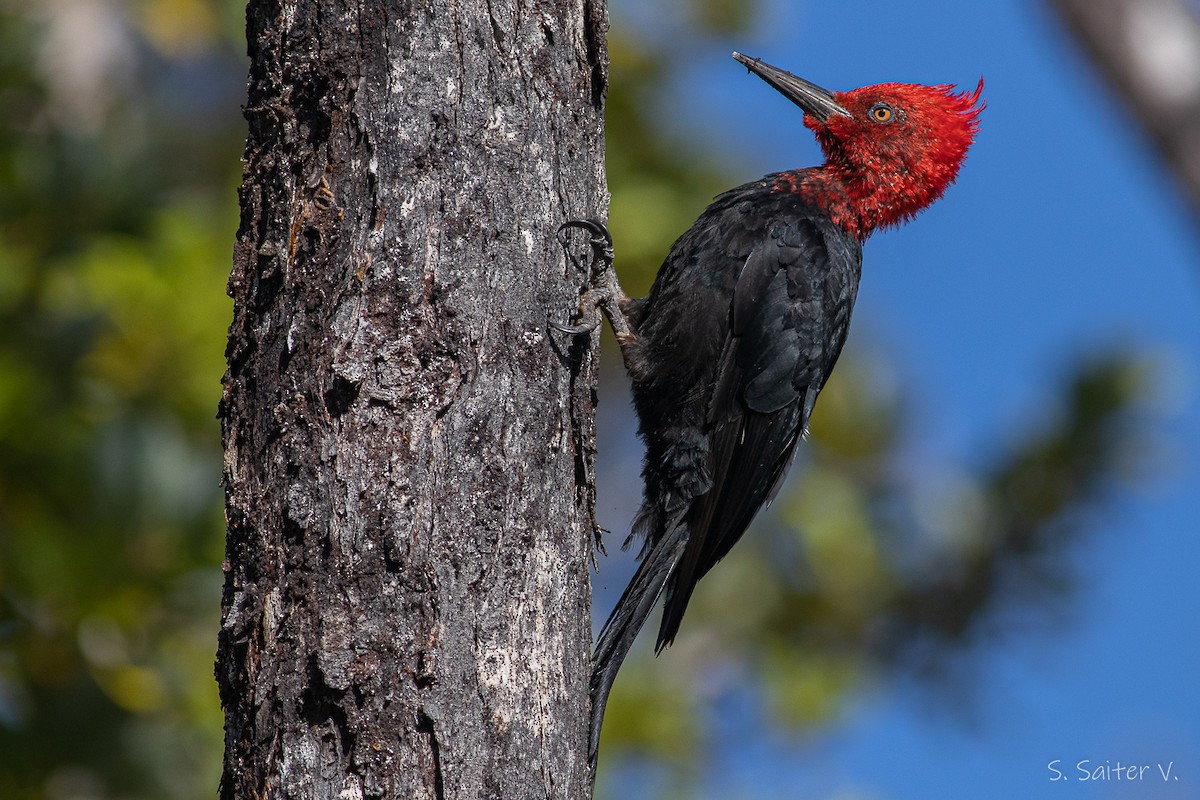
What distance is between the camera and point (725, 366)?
3646mm

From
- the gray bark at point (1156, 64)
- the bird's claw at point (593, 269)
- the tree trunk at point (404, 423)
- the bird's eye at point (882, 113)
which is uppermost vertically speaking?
the gray bark at point (1156, 64)

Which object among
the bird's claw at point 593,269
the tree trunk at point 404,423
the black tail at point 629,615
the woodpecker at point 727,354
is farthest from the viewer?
the woodpecker at point 727,354

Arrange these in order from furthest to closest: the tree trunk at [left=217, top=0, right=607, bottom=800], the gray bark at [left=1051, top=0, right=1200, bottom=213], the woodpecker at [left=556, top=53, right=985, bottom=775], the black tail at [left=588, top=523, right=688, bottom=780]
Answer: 1. the gray bark at [left=1051, top=0, right=1200, bottom=213]
2. the woodpecker at [left=556, top=53, right=985, bottom=775]
3. the black tail at [left=588, top=523, right=688, bottom=780]
4. the tree trunk at [left=217, top=0, right=607, bottom=800]

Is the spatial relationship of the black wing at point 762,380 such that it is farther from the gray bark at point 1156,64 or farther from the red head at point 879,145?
the gray bark at point 1156,64

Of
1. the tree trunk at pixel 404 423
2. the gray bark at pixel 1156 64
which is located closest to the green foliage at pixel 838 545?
the gray bark at pixel 1156 64

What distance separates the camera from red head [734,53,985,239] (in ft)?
13.3

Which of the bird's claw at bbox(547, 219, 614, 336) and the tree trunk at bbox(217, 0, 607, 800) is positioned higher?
the bird's claw at bbox(547, 219, 614, 336)

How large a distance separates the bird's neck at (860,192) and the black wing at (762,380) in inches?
8.7

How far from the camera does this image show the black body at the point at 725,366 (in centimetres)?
355

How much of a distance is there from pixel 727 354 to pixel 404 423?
158 centimetres

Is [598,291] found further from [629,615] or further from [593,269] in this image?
[629,615]

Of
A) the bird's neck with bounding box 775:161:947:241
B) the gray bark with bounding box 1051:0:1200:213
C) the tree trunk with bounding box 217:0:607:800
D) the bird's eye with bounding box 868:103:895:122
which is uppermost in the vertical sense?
the gray bark with bounding box 1051:0:1200:213

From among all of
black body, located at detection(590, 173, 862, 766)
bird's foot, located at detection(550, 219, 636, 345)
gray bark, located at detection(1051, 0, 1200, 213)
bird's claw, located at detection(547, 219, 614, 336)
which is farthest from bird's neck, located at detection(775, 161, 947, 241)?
gray bark, located at detection(1051, 0, 1200, 213)

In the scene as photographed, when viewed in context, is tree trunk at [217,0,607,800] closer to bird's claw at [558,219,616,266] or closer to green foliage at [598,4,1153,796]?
bird's claw at [558,219,616,266]
